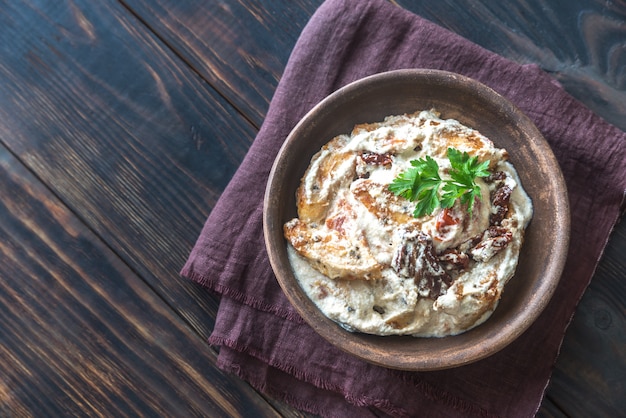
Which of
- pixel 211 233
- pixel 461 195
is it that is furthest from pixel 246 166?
pixel 461 195

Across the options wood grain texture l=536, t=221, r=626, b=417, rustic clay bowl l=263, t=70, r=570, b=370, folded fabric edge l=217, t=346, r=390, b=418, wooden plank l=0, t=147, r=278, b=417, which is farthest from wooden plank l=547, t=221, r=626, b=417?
wooden plank l=0, t=147, r=278, b=417

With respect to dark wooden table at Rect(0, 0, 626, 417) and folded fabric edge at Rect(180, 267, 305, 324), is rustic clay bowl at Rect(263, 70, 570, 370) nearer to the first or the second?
folded fabric edge at Rect(180, 267, 305, 324)

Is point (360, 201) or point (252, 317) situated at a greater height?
point (360, 201)

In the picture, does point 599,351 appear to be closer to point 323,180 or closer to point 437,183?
point 437,183

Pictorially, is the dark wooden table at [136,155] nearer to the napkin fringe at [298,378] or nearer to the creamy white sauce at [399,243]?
the napkin fringe at [298,378]

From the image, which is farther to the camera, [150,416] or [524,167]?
[150,416]

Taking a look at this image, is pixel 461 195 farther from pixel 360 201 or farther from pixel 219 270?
pixel 219 270
